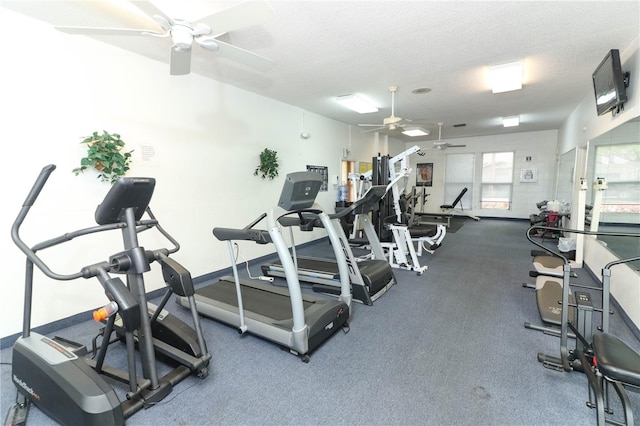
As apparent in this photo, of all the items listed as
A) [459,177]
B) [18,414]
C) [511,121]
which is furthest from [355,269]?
[459,177]

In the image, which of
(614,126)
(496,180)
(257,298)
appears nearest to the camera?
(257,298)

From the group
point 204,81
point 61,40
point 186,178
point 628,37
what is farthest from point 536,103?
point 61,40

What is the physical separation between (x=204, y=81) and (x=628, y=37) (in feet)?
15.1

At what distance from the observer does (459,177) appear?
10008 mm

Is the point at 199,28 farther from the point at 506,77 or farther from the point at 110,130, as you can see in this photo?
the point at 506,77

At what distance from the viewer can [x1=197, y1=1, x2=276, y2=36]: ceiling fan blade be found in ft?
5.34

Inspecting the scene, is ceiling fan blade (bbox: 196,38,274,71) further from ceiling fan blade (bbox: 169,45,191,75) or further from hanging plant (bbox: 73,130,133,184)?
hanging plant (bbox: 73,130,133,184)

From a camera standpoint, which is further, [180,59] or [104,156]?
[104,156]

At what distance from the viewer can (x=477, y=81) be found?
4.04 meters

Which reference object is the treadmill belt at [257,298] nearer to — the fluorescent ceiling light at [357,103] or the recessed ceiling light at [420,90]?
the fluorescent ceiling light at [357,103]

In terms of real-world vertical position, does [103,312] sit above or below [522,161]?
below

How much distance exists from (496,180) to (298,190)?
30.3 feet

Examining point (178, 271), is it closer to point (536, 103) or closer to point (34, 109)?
point (34, 109)

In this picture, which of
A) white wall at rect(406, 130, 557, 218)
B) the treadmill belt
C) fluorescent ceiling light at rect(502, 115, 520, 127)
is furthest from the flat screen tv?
white wall at rect(406, 130, 557, 218)
